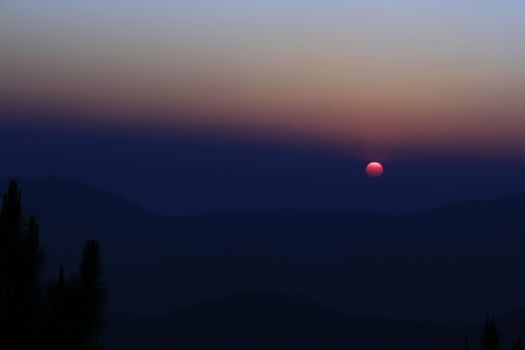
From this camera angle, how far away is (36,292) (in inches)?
701

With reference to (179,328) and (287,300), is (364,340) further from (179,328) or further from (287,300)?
(179,328)

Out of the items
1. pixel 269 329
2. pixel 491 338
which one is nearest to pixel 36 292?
pixel 491 338

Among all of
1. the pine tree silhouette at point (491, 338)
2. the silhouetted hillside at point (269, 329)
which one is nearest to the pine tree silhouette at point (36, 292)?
the pine tree silhouette at point (491, 338)

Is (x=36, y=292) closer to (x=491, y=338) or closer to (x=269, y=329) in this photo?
(x=491, y=338)

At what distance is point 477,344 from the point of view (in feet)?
419

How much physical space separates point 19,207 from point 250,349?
113754mm

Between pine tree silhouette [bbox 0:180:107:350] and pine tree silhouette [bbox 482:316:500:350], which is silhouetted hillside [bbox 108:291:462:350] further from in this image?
pine tree silhouette [bbox 0:180:107:350]

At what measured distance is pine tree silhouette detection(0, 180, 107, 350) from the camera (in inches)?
669

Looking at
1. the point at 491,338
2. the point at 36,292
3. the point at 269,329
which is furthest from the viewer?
the point at 269,329

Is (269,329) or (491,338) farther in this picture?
(269,329)

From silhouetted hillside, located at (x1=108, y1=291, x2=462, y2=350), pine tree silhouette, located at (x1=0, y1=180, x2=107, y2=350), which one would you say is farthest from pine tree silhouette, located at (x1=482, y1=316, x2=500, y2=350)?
silhouetted hillside, located at (x1=108, y1=291, x2=462, y2=350)

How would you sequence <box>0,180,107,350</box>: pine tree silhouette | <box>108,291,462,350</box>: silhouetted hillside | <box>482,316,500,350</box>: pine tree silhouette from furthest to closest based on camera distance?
<box>108,291,462,350</box>: silhouetted hillside
<box>482,316,500,350</box>: pine tree silhouette
<box>0,180,107,350</box>: pine tree silhouette

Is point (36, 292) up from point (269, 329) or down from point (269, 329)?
down

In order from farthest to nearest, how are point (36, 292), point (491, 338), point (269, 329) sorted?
point (269, 329) < point (491, 338) < point (36, 292)
